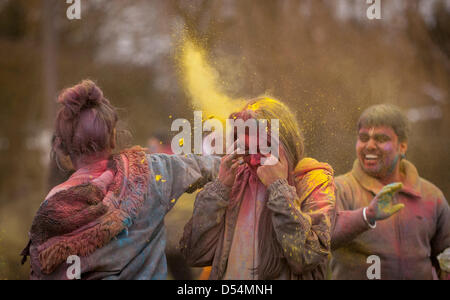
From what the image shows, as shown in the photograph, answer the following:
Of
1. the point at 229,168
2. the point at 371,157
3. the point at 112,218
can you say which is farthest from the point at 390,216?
the point at 112,218

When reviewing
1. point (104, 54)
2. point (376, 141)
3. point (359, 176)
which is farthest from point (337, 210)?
point (104, 54)

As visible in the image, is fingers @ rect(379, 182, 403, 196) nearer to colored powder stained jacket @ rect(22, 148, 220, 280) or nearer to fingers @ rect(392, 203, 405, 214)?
fingers @ rect(392, 203, 405, 214)

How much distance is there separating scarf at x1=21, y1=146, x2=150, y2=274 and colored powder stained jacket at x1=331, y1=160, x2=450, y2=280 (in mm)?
1053

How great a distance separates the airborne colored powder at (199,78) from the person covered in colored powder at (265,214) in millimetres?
281

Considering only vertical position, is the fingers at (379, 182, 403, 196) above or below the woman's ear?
below

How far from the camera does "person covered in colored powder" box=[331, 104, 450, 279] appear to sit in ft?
8.18

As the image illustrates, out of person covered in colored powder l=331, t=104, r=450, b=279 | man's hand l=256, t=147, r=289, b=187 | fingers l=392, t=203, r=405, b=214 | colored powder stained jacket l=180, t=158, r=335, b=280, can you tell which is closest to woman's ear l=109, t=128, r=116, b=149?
colored powder stained jacket l=180, t=158, r=335, b=280

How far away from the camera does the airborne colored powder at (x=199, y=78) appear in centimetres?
257

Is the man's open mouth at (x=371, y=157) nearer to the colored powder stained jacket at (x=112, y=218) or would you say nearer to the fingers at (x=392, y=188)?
the fingers at (x=392, y=188)

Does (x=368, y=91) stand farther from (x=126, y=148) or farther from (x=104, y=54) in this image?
(x=104, y=54)

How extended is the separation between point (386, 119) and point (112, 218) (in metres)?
1.48

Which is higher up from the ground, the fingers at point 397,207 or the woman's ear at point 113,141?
the woman's ear at point 113,141

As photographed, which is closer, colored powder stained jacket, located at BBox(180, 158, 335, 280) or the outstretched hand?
colored powder stained jacket, located at BBox(180, 158, 335, 280)

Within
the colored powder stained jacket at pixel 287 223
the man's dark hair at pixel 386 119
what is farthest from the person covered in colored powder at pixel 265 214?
the man's dark hair at pixel 386 119
